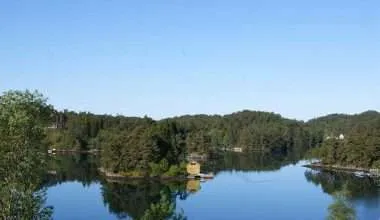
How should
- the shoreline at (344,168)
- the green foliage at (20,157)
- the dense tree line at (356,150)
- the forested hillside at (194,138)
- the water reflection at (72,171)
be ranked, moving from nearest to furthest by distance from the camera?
the green foliage at (20,157)
the water reflection at (72,171)
the forested hillside at (194,138)
the shoreline at (344,168)
the dense tree line at (356,150)

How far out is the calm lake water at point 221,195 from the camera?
40834 mm

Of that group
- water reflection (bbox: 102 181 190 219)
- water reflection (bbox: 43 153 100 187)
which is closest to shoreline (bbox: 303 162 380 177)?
water reflection (bbox: 102 181 190 219)

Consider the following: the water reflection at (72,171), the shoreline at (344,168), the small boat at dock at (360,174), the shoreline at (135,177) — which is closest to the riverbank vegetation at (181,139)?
the shoreline at (135,177)

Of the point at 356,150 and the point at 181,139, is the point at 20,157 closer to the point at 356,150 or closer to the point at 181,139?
the point at 356,150

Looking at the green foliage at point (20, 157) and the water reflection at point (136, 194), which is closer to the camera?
the green foliage at point (20, 157)

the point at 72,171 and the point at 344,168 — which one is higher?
the point at 344,168

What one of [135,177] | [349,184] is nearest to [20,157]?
[135,177]

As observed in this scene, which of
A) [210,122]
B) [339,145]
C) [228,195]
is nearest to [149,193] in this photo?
[228,195]

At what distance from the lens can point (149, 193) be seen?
48250 millimetres

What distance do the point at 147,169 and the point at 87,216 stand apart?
20.7 m

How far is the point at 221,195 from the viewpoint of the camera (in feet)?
167

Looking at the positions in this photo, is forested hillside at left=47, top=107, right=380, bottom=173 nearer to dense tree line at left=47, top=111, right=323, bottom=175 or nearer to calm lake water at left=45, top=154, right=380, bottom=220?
dense tree line at left=47, top=111, right=323, bottom=175

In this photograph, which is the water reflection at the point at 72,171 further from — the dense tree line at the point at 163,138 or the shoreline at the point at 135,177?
the dense tree line at the point at 163,138

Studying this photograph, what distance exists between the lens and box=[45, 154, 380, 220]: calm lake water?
40.8m
